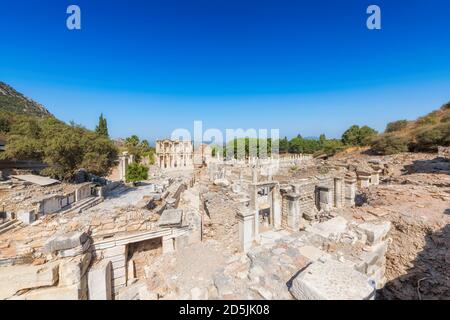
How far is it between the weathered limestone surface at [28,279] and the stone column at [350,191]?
11287 mm

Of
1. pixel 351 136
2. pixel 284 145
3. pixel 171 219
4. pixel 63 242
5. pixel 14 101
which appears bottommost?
pixel 171 219

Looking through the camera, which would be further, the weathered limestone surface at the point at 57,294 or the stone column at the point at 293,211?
the stone column at the point at 293,211

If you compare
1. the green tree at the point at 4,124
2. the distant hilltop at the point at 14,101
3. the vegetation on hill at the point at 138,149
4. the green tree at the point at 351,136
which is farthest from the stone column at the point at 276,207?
the distant hilltop at the point at 14,101

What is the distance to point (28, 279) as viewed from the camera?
396 cm

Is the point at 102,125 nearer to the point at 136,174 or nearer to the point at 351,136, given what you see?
the point at 136,174

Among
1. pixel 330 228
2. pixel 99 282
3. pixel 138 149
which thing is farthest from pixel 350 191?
pixel 138 149

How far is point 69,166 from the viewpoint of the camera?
43.1ft

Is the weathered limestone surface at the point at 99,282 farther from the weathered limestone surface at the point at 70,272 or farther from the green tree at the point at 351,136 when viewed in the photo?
the green tree at the point at 351,136

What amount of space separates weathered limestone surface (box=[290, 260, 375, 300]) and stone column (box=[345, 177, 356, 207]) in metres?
8.22

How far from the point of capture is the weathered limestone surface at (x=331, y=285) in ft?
7.86

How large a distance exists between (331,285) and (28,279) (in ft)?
18.1

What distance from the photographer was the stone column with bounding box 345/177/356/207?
9802 mm

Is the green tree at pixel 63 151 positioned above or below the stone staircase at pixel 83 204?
above
